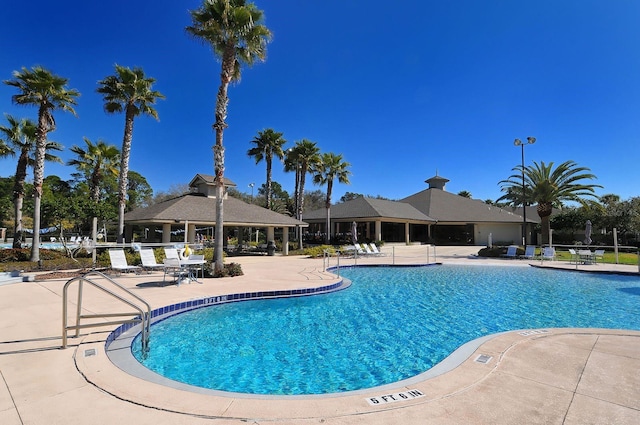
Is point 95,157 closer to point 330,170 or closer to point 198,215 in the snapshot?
point 198,215

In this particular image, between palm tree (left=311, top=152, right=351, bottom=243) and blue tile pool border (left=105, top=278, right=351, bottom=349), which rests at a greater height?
palm tree (left=311, top=152, right=351, bottom=243)

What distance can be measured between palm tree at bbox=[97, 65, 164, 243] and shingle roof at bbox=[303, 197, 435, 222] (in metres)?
21.1

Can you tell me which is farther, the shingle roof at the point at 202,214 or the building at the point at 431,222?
the building at the point at 431,222

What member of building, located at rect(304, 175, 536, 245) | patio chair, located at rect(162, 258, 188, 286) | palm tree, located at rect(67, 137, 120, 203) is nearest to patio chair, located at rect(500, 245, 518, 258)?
building, located at rect(304, 175, 536, 245)

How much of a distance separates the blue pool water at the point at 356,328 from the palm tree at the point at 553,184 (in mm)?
14452

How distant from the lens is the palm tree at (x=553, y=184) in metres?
25.6

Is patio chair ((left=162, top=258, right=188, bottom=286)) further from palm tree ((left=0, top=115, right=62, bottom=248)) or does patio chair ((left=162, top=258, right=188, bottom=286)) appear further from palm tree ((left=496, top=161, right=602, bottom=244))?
palm tree ((left=496, top=161, right=602, bottom=244))

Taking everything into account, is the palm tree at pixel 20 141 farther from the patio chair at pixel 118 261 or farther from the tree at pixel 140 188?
the tree at pixel 140 188

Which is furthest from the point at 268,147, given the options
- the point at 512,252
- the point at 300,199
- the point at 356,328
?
the point at 356,328

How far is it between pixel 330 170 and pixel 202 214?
12.9 metres

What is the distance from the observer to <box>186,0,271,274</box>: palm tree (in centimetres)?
1289

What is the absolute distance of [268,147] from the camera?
30031 millimetres

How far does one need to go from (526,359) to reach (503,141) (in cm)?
2898

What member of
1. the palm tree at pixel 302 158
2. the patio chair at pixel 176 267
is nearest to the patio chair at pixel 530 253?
the palm tree at pixel 302 158
